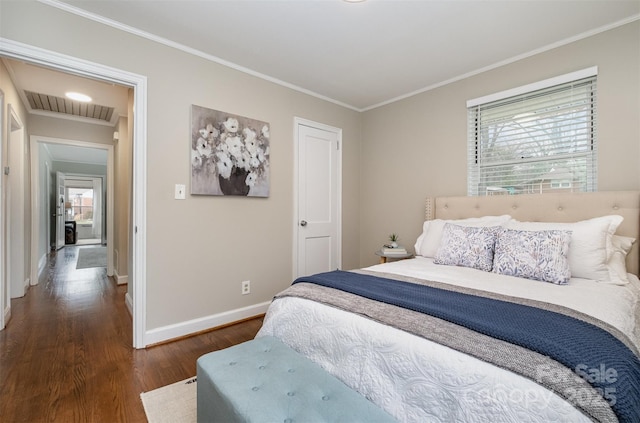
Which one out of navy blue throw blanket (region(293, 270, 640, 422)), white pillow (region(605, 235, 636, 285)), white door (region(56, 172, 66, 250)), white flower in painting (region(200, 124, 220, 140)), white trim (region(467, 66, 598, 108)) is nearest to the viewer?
navy blue throw blanket (region(293, 270, 640, 422))

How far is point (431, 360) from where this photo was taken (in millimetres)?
1024

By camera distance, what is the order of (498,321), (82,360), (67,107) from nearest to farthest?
(498,321) → (82,360) → (67,107)

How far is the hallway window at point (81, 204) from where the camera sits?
987 cm

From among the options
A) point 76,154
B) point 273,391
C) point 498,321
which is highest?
point 76,154

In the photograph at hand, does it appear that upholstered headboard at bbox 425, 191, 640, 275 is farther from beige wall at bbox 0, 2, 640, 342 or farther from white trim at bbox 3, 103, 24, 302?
white trim at bbox 3, 103, 24, 302

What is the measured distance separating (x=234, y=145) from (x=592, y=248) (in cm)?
280

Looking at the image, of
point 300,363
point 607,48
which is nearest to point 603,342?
point 300,363

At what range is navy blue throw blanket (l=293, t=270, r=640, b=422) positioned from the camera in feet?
2.73

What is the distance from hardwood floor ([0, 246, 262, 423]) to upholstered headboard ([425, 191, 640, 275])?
7.47 ft

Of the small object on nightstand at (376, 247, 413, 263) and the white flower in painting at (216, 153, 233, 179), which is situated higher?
the white flower in painting at (216, 153, 233, 179)

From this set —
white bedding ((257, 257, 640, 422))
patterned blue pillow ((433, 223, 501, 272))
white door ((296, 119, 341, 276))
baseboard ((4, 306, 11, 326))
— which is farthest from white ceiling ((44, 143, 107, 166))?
patterned blue pillow ((433, 223, 501, 272))

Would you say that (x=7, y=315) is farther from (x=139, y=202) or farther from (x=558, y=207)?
(x=558, y=207)

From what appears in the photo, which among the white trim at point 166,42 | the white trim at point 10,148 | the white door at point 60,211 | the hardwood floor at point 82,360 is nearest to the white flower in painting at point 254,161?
the white trim at point 166,42

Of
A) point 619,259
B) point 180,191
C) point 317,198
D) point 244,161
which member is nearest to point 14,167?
point 180,191
